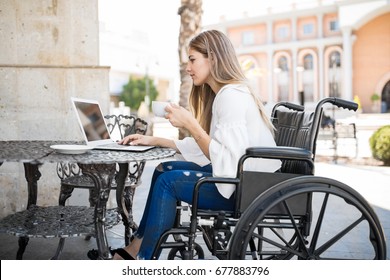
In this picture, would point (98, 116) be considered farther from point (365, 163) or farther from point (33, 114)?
point (365, 163)

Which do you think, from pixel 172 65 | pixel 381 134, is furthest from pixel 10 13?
pixel 172 65

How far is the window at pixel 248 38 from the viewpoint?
92.7ft

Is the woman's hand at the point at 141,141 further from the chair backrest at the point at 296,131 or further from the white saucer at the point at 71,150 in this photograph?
the chair backrest at the point at 296,131

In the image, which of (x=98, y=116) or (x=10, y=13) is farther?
(x=10, y=13)

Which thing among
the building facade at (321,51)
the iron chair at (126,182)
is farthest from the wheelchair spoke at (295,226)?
the building facade at (321,51)

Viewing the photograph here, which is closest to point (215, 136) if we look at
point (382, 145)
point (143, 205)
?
point (143, 205)

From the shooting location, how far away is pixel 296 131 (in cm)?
184

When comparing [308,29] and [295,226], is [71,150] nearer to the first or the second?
[295,226]

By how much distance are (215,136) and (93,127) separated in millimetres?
651

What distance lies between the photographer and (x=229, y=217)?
157cm

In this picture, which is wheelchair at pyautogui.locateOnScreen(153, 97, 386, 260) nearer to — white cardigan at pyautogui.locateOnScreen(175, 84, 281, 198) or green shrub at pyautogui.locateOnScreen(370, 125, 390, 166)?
white cardigan at pyautogui.locateOnScreen(175, 84, 281, 198)

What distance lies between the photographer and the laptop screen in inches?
73.2

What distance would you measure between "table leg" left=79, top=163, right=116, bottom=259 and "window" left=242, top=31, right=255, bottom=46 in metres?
27.4
